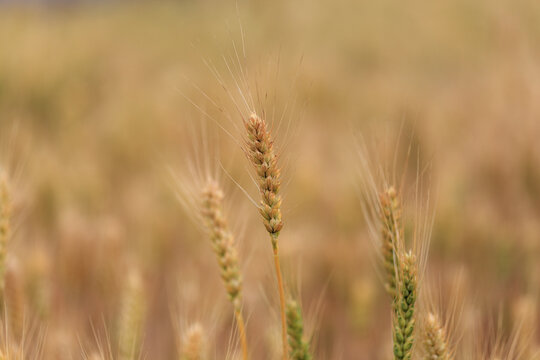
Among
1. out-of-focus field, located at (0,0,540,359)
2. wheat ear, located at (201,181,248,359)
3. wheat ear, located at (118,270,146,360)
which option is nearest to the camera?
wheat ear, located at (201,181,248,359)

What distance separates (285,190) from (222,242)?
61cm

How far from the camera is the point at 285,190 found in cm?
155

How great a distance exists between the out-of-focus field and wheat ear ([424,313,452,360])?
0.84ft

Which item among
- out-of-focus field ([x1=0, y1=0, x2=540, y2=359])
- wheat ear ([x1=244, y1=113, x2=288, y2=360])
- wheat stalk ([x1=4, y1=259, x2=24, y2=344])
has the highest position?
wheat ear ([x1=244, y1=113, x2=288, y2=360])

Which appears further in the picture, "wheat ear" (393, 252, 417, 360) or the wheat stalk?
the wheat stalk

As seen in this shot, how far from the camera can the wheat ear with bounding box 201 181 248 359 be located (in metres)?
0.94

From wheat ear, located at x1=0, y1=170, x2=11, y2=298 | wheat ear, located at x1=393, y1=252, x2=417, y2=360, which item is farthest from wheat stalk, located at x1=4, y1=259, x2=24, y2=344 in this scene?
wheat ear, located at x1=393, y1=252, x2=417, y2=360

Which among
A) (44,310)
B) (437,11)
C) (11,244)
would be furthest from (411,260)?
(437,11)

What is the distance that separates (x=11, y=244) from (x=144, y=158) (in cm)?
157

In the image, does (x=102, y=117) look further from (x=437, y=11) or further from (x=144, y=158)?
(x=437, y=11)

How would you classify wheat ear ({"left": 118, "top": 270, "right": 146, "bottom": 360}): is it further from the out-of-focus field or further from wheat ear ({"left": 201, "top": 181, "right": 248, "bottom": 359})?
wheat ear ({"left": 201, "top": 181, "right": 248, "bottom": 359})

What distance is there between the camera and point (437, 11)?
21.9 ft

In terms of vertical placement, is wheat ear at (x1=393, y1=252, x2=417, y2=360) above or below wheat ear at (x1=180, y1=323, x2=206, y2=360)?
above

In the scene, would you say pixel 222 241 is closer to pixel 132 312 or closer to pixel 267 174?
pixel 267 174
